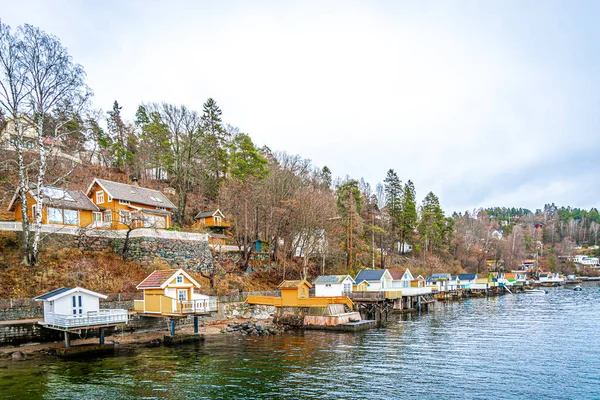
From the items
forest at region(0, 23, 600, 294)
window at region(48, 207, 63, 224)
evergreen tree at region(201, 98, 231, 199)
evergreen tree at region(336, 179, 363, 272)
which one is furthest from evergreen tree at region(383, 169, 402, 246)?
window at region(48, 207, 63, 224)

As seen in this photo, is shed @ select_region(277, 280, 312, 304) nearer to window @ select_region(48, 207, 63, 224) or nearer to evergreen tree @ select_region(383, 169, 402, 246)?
window @ select_region(48, 207, 63, 224)

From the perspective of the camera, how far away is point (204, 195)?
6894 centimetres

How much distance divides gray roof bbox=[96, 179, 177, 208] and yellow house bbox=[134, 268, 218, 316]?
15.0 metres

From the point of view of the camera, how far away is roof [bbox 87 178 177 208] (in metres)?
44.4

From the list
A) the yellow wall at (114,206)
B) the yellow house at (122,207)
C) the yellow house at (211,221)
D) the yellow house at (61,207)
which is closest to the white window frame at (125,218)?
the yellow house at (122,207)

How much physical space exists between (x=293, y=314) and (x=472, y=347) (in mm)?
17832

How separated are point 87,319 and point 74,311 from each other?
1.54m

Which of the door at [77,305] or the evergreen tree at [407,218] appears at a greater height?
the evergreen tree at [407,218]

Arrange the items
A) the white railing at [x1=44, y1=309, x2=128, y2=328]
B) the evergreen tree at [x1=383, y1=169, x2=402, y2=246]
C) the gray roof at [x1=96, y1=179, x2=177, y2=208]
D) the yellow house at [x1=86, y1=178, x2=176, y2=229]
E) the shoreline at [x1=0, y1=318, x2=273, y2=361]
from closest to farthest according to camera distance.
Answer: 1. the shoreline at [x1=0, y1=318, x2=273, y2=361]
2. the white railing at [x1=44, y1=309, x2=128, y2=328]
3. the yellow house at [x1=86, y1=178, x2=176, y2=229]
4. the gray roof at [x1=96, y1=179, x2=177, y2=208]
5. the evergreen tree at [x1=383, y1=169, x2=402, y2=246]

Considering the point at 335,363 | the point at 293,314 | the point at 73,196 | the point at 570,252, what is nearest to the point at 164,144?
the point at 73,196

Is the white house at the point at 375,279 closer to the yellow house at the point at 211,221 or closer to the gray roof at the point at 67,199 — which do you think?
the yellow house at the point at 211,221

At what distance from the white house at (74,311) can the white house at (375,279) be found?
1430 inches

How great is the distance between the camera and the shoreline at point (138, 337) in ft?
83.2

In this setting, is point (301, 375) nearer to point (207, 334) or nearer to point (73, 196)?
point (207, 334)
